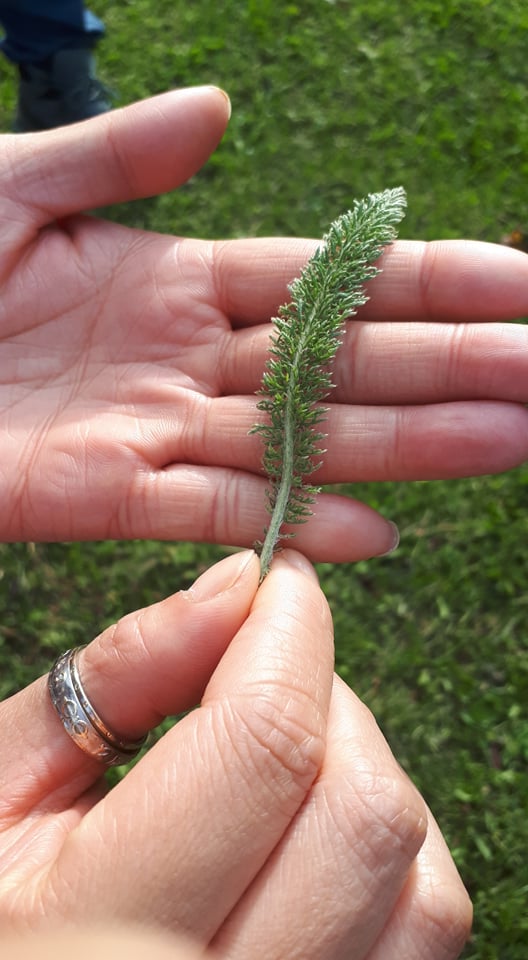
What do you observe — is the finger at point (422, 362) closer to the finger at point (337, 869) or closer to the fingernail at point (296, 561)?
the fingernail at point (296, 561)

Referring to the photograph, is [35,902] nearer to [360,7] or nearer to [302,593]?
[302,593]

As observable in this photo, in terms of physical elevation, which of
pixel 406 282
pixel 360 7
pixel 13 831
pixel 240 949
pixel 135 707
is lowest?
pixel 13 831

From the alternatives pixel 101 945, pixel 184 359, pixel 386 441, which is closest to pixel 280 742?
pixel 101 945

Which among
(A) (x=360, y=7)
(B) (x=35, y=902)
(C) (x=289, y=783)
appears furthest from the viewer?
(A) (x=360, y=7)

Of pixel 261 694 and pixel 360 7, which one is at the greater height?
pixel 360 7

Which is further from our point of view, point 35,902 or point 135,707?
point 135,707

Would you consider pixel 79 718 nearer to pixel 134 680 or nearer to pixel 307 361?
pixel 134 680

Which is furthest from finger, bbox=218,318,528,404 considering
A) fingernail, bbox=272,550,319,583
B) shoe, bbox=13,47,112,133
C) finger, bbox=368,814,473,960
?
shoe, bbox=13,47,112,133

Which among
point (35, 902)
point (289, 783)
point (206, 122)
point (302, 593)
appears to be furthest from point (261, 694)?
point (206, 122)
